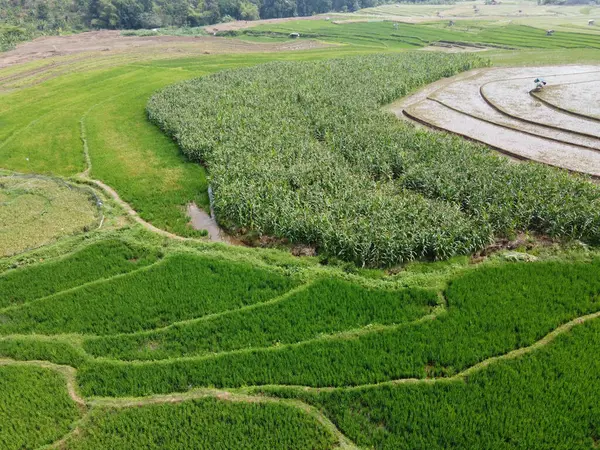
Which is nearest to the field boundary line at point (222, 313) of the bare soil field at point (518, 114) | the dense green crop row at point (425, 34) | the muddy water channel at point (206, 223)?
the muddy water channel at point (206, 223)

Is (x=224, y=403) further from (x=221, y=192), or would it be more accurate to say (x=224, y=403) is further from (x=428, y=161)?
(x=428, y=161)

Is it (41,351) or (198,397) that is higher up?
(41,351)

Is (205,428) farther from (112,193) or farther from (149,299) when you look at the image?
(112,193)

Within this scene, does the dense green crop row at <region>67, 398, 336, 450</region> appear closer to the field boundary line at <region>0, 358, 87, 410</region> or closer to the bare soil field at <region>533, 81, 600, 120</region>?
the field boundary line at <region>0, 358, 87, 410</region>

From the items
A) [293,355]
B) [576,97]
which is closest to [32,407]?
[293,355]

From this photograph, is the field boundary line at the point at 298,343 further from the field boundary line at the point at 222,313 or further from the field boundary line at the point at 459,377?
the field boundary line at the point at 459,377

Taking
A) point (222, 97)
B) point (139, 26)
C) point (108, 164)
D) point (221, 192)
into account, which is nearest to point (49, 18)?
point (139, 26)
